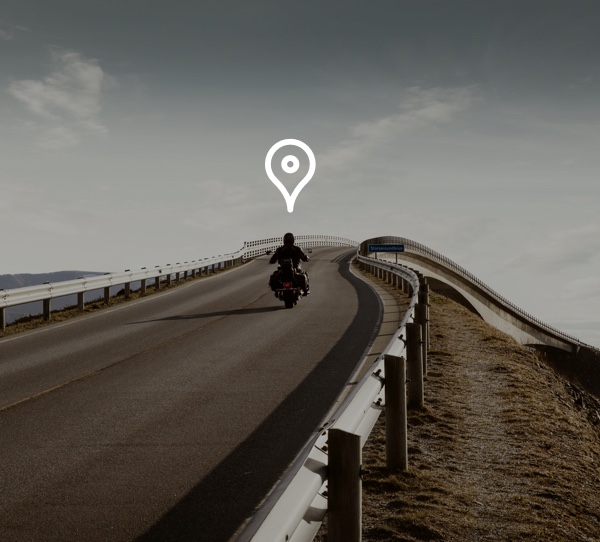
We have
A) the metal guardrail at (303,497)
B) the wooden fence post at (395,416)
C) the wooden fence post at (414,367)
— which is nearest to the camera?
the metal guardrail at (303,497)

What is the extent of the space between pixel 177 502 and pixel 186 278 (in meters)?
31.2

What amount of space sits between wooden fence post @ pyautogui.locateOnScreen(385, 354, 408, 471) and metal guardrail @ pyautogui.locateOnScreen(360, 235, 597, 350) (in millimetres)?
52192

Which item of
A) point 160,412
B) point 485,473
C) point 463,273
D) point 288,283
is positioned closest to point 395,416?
point 485,473

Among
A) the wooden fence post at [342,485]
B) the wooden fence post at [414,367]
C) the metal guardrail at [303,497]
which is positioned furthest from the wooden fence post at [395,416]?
the wooden fence post at [342,485]

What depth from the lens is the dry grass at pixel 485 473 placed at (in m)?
5.02

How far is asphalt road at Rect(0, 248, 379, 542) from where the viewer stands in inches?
205

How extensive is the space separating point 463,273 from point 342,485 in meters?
71.5

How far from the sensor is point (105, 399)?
8.93 m

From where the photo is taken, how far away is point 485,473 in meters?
6.36

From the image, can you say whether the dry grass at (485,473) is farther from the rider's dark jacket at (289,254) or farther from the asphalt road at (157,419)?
the rider's dark jacket at (289,254)

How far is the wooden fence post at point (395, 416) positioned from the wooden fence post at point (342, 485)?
2310mm

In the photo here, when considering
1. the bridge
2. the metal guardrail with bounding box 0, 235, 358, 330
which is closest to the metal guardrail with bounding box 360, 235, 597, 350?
the metal guardrail with bounding box 0, 235, 358, 330

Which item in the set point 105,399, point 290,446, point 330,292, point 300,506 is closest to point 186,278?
point 330,292

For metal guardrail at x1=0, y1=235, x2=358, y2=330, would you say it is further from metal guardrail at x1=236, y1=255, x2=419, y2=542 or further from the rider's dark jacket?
metal guardrail at x1=236, y1=255, x2=419, y2=542
